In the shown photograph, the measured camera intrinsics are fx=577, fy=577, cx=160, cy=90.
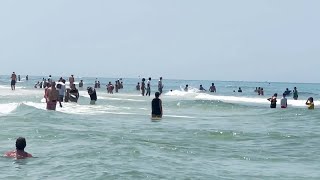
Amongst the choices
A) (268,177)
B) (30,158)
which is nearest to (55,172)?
(30,158)

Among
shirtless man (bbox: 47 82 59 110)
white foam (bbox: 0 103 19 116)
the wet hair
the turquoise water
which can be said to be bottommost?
the turquoise water

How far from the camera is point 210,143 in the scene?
53.9 ft

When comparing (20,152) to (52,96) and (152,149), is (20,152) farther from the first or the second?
(52,96)

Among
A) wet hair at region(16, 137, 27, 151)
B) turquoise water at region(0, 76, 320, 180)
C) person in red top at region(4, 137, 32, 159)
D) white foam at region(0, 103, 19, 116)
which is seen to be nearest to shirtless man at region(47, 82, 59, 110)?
turquoise water at region(0, 76, 320, 180)

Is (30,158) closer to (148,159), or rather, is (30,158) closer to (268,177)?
(148,159)

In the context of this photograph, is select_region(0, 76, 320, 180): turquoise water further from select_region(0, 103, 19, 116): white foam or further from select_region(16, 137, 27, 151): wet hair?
select_region(0, 103, 19, 116): white foam

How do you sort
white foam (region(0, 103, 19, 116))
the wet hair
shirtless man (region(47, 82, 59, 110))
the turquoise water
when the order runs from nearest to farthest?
the turquoise water → the wet hair → shirtless man (region(47, 82, 59, 110)) → white foam (region(0, 103, 19, 116))

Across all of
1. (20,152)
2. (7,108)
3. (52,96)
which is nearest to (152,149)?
(20,152)

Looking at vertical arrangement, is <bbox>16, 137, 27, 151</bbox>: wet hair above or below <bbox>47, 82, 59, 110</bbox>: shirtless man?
below

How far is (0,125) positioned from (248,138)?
8.06 meters

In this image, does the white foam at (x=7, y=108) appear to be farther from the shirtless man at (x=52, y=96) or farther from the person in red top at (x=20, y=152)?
the person in red top at (x=20, y=152)

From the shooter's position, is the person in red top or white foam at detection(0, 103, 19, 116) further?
white foam at detection(0, 103, 19, 116)

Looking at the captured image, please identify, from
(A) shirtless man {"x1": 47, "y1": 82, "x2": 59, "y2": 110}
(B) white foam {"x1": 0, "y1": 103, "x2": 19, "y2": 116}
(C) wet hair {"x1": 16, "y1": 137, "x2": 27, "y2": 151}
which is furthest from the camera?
(B) white foam {"x1": 0, "y1": 103, "x2": 19, "y2": 116}

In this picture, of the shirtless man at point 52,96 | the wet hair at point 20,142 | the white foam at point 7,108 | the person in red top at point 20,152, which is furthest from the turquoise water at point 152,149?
the white foam at point 7,108
